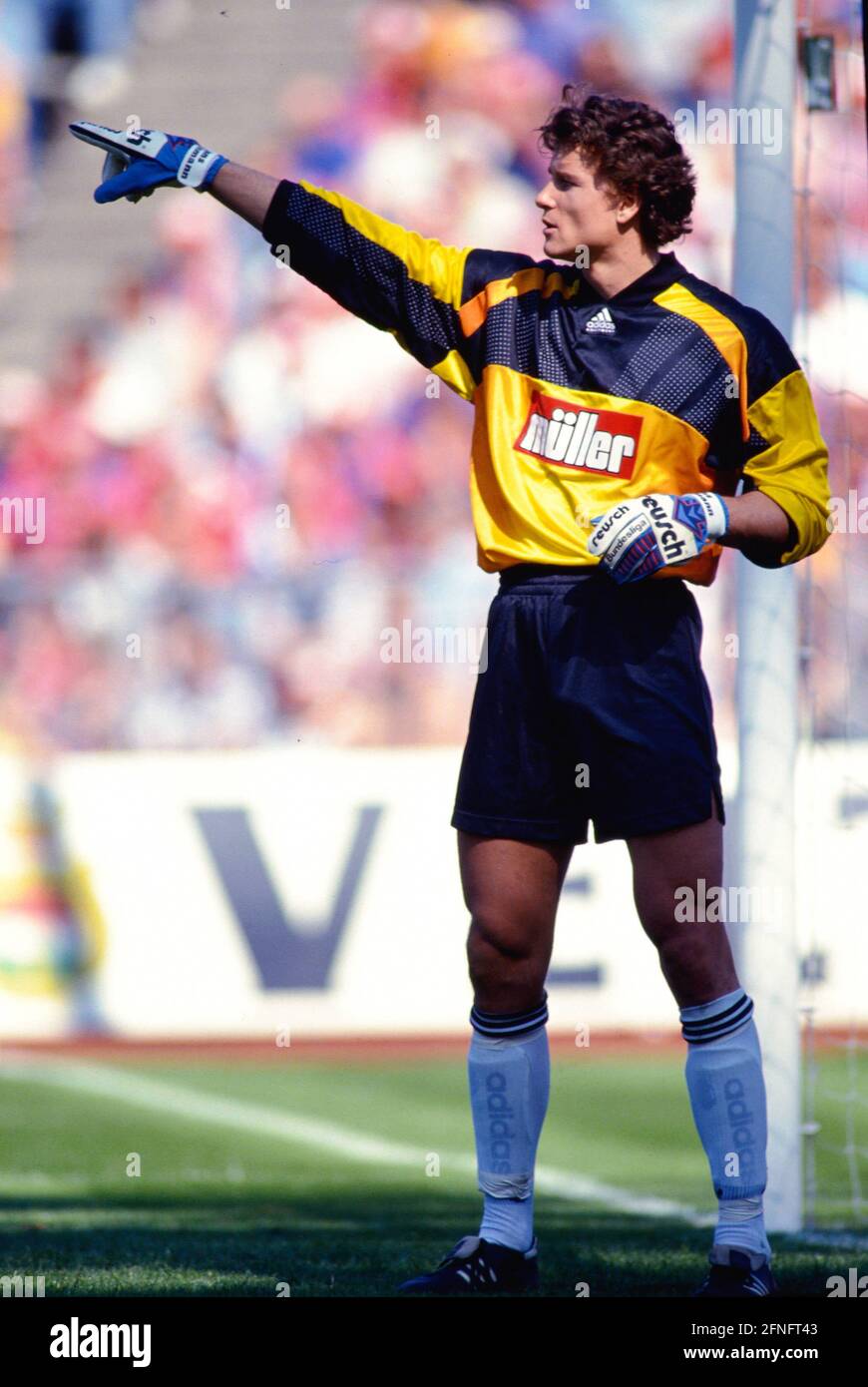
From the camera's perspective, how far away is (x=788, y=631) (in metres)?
4.47

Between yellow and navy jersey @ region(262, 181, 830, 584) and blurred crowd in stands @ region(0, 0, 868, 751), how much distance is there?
420 cm

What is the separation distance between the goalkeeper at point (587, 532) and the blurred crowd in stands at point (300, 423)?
421cm

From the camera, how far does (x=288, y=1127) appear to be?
269 inches

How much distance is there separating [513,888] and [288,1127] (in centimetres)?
398

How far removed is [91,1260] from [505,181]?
9.02m

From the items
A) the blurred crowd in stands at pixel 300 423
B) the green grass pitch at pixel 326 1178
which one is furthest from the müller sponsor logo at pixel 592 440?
the blurred crowd in stands at pixel 300 423

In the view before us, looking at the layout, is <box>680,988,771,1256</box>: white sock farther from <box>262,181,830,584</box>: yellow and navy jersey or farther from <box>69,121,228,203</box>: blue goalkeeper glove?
<box>69,121,228,203</box>: blue goalkeeper glove

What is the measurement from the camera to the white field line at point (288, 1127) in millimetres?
5137

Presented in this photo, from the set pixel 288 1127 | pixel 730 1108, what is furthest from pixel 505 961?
pixel 288 1127

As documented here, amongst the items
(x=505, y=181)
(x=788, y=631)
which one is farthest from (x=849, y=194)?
(x=788, y=631)

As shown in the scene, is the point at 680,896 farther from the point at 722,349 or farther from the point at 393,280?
the point at 393,280

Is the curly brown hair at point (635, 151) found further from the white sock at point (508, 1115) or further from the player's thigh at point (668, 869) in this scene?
the white sock at point (508, 1115)

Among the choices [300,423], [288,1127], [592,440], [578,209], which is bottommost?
[288,1127]

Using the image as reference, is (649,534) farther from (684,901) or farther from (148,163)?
(148,163)
